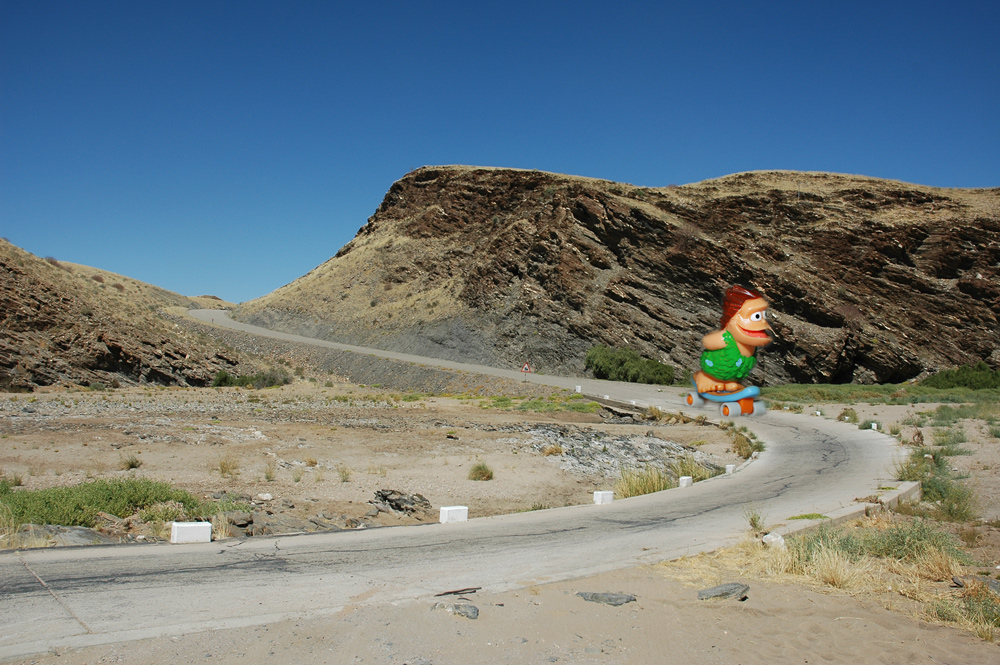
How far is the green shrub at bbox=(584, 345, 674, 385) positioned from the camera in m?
37.8

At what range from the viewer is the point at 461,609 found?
5.59 metres

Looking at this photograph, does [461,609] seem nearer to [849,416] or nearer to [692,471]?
[692,471]

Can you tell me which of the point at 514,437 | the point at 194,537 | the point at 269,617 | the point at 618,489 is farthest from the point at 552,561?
the point at 514,437

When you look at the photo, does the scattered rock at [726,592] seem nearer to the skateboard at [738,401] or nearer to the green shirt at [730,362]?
the skateboard at [738,401]

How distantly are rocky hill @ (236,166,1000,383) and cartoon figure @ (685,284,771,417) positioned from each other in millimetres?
27944

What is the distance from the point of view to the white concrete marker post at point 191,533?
800cm

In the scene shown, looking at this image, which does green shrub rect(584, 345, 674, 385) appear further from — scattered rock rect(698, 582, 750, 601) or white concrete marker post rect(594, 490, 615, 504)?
scattered rock rect(698, 582, 750, 601)

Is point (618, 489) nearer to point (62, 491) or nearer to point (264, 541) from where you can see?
point (264, 541)

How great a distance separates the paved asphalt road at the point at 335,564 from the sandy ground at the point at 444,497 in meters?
0.40

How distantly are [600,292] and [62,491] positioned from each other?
131ft

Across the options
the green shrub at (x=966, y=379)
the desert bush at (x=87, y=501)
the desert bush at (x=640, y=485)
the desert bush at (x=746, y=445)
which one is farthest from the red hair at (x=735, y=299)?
the green shrub at (x=966, y=379)

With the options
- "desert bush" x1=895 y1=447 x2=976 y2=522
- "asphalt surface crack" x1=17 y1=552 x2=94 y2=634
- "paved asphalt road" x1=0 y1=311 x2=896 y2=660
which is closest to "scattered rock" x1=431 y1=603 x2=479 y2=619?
"paved asphalt road" x1=0 y1=311 x2=896 y2=660

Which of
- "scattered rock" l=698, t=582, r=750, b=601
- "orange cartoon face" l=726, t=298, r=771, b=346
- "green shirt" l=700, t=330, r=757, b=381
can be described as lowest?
"scattered rock" l=698, t=582, r=750, b=601

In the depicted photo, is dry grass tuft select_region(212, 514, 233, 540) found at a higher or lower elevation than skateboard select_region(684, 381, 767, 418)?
lower
